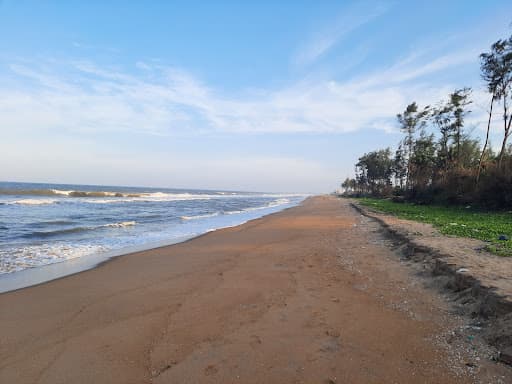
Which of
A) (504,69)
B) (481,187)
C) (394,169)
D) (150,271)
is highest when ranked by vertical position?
(504,69)

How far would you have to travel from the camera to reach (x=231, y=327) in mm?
4000

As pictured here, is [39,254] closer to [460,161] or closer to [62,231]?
[62,231]

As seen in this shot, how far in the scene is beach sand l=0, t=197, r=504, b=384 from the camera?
A: 119 inches

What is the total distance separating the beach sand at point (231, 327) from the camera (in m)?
3.02

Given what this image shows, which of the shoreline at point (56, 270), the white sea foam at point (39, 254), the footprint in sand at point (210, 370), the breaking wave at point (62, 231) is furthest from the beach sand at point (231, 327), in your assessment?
the breaking wave at point (62, 231)

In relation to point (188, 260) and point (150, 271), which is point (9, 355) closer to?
point (150, 271)

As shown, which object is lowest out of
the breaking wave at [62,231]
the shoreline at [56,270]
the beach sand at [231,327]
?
the shoreline at [56,270]

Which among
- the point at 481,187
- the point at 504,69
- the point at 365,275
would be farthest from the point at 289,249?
the point at 504,69

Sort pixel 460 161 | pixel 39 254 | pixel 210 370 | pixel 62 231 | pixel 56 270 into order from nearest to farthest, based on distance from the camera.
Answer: pixel 210 370
pixel 56 270
pixel 39 254
pixel 62 231
pixel 460 161

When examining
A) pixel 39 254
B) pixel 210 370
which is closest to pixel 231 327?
pixel 210 370

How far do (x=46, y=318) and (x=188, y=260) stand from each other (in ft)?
13.3

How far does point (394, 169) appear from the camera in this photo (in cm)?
6569

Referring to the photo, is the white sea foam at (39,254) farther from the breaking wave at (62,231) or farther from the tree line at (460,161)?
the tree line at (460,161)

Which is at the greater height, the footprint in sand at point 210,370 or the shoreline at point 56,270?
the footprint in sand at point 210,370
